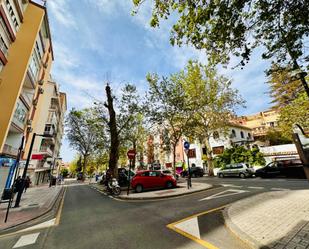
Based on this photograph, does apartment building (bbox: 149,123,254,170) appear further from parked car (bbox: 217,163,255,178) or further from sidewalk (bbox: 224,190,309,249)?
sidewalk (bbox: 224,190,309,249)

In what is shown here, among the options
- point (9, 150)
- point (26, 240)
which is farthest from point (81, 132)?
point (26, 240)

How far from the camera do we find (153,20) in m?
5.82


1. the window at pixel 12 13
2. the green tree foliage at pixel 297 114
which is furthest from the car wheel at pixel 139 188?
the green tree foliage at pixel 297 114

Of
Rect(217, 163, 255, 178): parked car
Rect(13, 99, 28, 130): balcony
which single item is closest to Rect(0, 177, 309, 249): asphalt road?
Rect(13, 99, 28, 130): balcony

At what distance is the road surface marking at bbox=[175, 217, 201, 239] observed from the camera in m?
4.61

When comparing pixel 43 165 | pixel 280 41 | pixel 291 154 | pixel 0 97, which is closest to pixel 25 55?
pixel 0 97

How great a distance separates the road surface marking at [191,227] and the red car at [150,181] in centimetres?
879

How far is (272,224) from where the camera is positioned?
464cm

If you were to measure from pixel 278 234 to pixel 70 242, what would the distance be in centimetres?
525

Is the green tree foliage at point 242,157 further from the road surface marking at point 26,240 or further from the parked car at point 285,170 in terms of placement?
the road surface marking at point 26,240

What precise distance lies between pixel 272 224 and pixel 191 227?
2191 millimetres

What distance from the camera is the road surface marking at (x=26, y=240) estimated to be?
475 centimetres

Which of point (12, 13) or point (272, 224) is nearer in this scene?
point (272, 224)

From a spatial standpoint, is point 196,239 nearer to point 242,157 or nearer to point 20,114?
point 20,114
